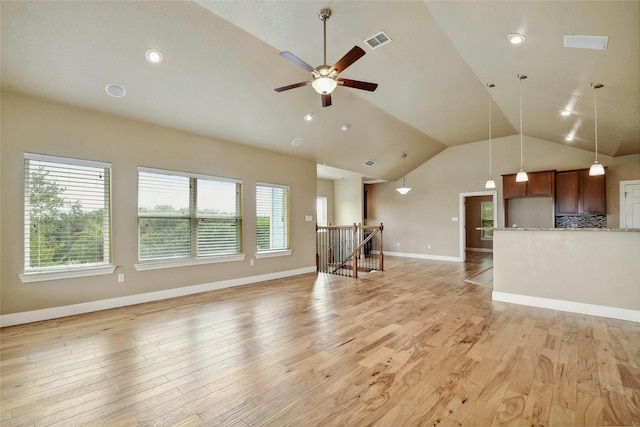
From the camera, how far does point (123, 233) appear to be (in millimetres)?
4320

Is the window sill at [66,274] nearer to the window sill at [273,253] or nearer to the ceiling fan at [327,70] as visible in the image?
the window sill at [273,253]

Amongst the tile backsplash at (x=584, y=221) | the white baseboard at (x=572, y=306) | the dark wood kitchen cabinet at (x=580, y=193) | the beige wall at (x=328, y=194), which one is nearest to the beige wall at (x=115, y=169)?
the beige wall at (x=328, y=194)

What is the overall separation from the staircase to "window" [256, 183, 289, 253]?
3.49ft

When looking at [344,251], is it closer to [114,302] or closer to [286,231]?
[286,231]

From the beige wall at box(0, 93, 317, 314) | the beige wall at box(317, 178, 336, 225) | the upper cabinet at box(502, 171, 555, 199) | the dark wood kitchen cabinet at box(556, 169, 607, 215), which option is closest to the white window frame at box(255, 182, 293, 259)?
the beige wall at box(0, 93, 317, 314)

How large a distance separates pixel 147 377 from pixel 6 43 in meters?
3.67

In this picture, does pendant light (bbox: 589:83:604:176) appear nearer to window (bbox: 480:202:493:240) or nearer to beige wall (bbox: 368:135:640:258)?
beige wall (bbox: 368:135:640:258)

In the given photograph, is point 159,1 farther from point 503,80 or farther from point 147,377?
point 503,80

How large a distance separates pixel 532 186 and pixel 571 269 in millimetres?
3970

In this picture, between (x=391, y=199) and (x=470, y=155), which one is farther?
(x=391, y=199)

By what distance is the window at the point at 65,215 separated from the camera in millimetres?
3664

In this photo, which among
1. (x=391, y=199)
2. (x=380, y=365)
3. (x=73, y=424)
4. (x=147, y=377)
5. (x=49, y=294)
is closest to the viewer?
(x=73, y=424)

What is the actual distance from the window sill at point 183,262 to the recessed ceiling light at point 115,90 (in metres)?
2.46

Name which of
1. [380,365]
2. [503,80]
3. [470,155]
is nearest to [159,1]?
[380,365]
